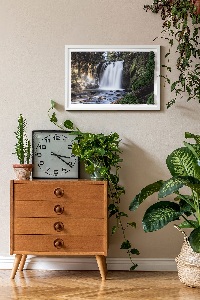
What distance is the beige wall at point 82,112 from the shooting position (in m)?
4.59

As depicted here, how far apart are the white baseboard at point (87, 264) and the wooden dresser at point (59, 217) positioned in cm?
45

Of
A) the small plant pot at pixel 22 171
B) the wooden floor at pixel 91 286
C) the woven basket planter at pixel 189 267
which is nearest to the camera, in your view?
the wooden floor at pixel 91 286

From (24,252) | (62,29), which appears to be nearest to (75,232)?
(24,252)

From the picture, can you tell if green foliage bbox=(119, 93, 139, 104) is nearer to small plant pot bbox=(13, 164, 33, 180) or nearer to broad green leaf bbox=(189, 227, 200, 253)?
small plant pot bbox=(13, 164, 33, 180)

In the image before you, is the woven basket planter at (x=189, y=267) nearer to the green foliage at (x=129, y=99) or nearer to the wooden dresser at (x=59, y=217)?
the wooden dresser at (x=59, y=217)

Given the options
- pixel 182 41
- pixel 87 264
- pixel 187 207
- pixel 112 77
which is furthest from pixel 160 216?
pixel 182 41

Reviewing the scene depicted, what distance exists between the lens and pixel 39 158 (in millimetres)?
4512

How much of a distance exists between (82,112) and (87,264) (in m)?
1.21

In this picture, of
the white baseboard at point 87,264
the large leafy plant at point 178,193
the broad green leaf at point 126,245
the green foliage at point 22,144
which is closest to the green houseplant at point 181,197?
the large leafy plant at point 178,193

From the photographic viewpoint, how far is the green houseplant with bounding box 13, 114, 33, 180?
4.29 metres

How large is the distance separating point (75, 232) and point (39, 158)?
707mm

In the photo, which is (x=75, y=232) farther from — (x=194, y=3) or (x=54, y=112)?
(x=194, y=3)

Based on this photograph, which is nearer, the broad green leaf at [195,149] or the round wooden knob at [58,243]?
the broad green leaf at [195,149]

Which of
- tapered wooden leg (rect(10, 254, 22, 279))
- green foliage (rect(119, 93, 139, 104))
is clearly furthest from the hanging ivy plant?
tapered wooden leg (rect(10, 254, 22, 279))
